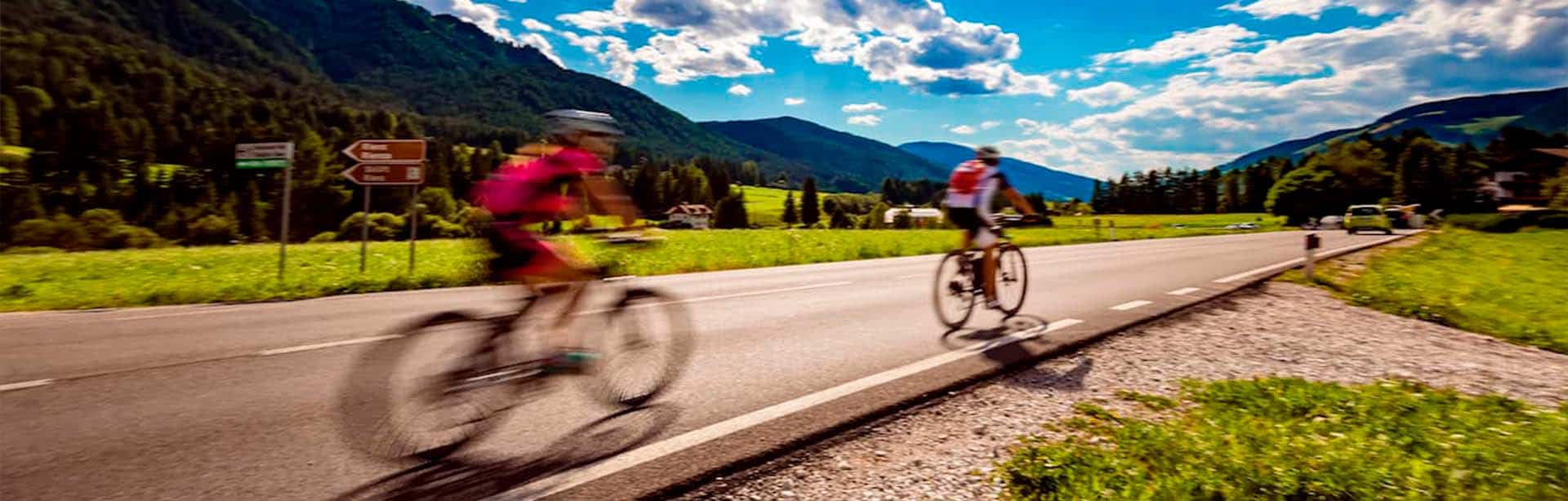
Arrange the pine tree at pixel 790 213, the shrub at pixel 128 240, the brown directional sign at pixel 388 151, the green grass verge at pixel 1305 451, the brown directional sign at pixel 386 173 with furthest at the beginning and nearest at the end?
the pine tree at pixel 790 213 → the shrub at pixel 128 240 → the brown directional sign at pixel 388 151 → the brown directional sign at pixel 386 173 → the green grass verge at pixel 1305 451

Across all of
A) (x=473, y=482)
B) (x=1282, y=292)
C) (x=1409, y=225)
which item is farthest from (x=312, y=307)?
(x=1409, y=225)

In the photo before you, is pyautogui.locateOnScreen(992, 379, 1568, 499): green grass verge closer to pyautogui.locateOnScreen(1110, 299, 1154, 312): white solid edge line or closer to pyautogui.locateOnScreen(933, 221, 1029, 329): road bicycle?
pyautogui.locateOnScreen(933, 221, 1029, 329): road bicycle

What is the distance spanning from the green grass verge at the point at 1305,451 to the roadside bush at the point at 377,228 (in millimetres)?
66876

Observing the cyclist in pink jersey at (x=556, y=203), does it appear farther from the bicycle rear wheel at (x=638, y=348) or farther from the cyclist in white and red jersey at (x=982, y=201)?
the cyclist in white and red jersey at (x=982, y=201)

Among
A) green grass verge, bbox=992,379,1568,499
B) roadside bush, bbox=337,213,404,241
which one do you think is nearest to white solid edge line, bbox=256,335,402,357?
green grass verge, bbox=992,379,1568,499

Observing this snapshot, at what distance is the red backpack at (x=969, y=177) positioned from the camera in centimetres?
789

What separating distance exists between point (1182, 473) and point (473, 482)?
3.21 m

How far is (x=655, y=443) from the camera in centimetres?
386

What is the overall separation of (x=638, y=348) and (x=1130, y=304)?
6.95 m

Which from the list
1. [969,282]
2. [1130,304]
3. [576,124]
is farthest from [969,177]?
[576,124]

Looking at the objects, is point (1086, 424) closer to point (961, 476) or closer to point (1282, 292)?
point (961, 476)

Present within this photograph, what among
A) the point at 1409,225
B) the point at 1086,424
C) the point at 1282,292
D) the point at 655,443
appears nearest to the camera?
the point at 655,443

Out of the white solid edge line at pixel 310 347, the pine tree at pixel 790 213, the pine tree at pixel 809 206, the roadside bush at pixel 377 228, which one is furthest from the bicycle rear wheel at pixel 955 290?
the pine tree at pixel 809 206

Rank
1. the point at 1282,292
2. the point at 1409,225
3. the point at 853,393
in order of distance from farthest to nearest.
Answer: the point at 1409,225
the point at 1282,292
the point at 853,393
